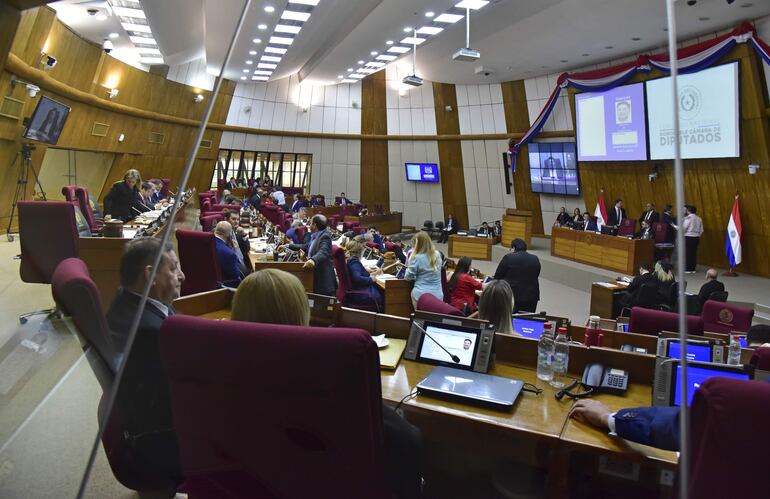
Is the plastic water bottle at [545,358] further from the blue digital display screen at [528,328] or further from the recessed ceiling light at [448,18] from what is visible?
the recessed ceiling light at [448,18]

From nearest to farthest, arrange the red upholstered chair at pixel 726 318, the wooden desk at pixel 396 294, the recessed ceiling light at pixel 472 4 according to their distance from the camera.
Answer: the red upholstered chair at pixel 726 318
the wooden desk at pixel 396 294
the recessed ceiling light at pixel 472 4

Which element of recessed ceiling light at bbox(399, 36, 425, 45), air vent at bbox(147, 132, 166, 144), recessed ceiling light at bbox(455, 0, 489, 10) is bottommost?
air vent at bbox(147, 132, 166, 144)

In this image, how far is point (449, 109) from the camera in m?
17.6

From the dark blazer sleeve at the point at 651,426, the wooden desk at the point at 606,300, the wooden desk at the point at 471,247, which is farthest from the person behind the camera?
the wooden desk at the point at 471,247

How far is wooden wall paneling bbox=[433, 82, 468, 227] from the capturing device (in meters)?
17.6

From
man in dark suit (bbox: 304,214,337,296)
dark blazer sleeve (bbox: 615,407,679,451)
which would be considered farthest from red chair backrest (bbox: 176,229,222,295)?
dark blazer sleeve (bbox: 615,407,679,451)

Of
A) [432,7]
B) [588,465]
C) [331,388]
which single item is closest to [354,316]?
[588,465]

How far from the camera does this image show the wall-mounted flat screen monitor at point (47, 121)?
1.33 m

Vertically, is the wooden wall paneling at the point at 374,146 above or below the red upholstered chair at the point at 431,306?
above

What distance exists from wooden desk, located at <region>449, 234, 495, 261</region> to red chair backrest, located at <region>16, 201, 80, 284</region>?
12124mm

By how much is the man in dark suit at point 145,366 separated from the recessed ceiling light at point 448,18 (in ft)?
31.2

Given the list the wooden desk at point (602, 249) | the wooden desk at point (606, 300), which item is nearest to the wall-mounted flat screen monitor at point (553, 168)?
the wooden desk at point (602, 249)

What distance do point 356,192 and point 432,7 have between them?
33.5ft

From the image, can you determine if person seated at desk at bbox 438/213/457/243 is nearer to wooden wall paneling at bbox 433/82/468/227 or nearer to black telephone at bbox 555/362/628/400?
wooden wall paneling at bbox 433/82/468/227
